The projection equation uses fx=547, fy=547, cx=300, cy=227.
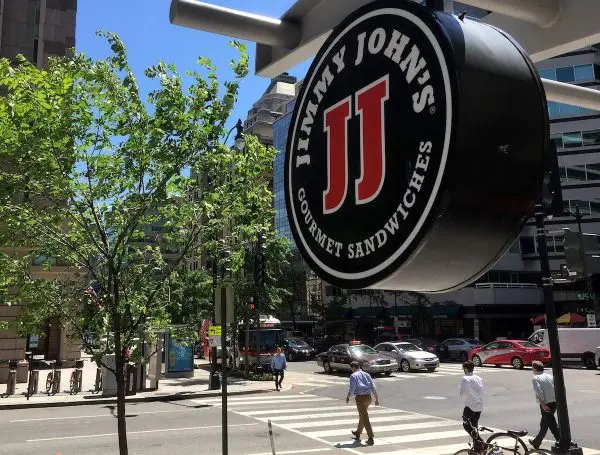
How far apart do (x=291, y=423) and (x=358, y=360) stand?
12.5 m

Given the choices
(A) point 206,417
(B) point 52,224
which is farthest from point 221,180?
(A) point 206,417

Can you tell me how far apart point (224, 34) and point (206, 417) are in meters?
13.8

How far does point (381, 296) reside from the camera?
5259cm

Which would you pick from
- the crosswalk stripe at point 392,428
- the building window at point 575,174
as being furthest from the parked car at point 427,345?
the crosswalk stripe at point 392,428

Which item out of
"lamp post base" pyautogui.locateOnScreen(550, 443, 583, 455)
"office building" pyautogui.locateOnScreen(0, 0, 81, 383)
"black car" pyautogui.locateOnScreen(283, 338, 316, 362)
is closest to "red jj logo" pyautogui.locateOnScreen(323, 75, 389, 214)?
"lamp post base" pyautogui.locateOnScreen(550, 443, 583, 455)

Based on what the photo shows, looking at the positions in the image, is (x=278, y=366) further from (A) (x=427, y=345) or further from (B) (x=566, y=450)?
(A) (x=427, y=345)

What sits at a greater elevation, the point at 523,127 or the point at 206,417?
the point at 523,127

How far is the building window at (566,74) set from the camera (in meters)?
47.8

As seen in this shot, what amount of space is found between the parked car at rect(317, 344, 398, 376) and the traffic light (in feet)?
59.4

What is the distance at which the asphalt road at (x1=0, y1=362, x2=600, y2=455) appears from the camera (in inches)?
435

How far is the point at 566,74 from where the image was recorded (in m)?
48.4

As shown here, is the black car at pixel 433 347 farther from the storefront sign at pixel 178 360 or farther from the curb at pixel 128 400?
the curb at pixel 128 400

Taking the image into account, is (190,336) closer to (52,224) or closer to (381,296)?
(52,224)

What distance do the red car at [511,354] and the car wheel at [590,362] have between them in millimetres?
1790
